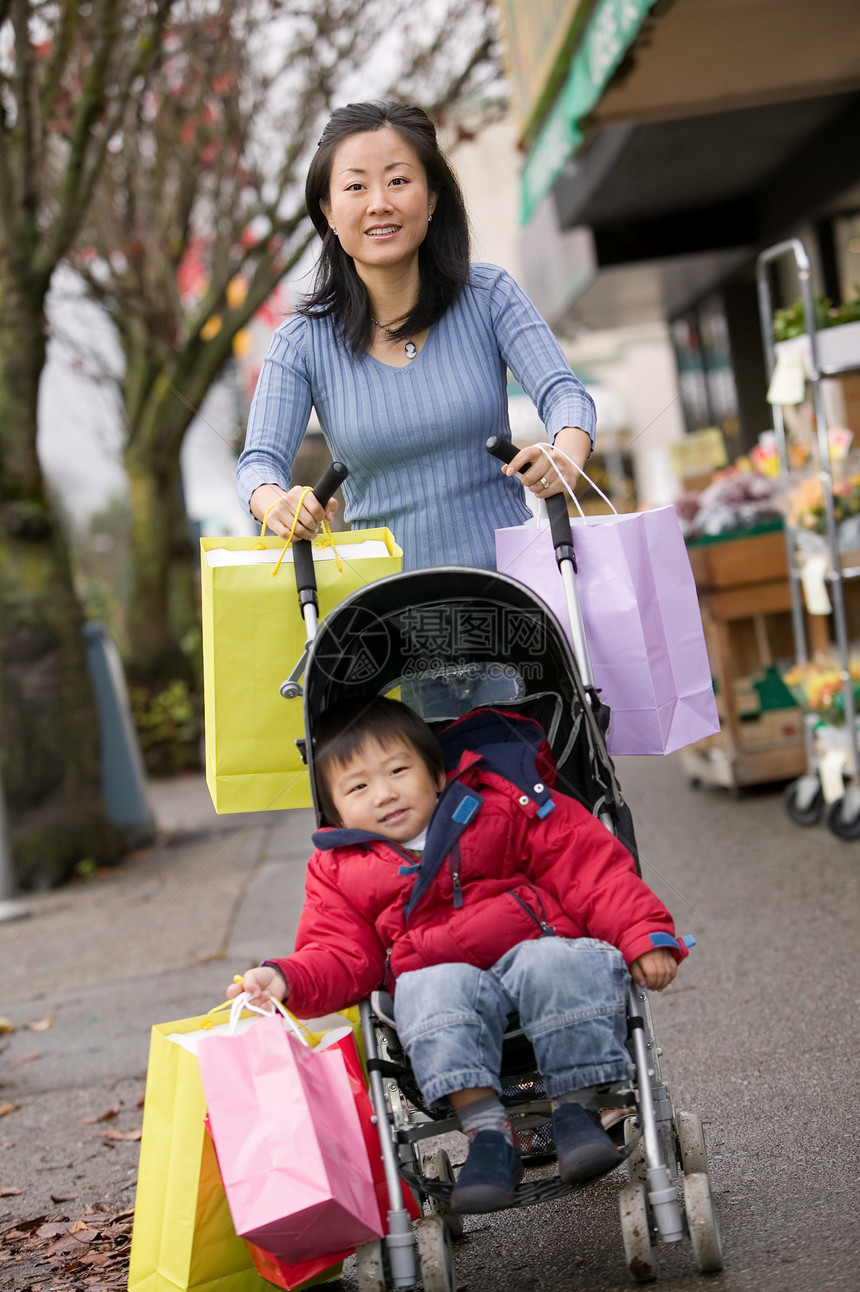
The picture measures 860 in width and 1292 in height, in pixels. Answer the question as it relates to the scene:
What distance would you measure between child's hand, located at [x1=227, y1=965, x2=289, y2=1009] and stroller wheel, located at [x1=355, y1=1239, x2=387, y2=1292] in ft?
1.54

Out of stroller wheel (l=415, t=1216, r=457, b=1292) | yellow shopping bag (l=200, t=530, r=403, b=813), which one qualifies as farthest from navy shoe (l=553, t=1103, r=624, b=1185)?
yellow shopping bag (l=200, t=530, r=403, b=813)

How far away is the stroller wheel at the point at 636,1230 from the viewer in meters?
2.59

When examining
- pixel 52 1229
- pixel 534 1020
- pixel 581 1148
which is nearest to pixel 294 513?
pixel 534 1020

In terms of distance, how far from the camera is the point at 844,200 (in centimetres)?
963

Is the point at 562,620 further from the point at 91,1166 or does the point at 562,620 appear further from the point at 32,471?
the point at 32,471

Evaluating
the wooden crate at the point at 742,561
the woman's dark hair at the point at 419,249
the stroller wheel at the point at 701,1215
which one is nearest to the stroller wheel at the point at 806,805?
the wooden crate at the point at 742,561

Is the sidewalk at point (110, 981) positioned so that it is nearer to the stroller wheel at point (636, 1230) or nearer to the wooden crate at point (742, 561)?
the stroller wheel at point (636, 1230)

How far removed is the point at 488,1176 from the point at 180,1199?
61cm

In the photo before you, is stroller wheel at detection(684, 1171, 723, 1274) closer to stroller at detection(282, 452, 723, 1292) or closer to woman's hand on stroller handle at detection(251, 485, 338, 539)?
stroller at detection(282, 452, 723, 1292)

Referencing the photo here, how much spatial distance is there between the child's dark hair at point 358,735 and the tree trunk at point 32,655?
6430 mm

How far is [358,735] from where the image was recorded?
116 inches

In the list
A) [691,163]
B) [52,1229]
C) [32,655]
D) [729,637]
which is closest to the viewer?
[52,1229]

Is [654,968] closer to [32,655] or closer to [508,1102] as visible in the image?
[508,1102]

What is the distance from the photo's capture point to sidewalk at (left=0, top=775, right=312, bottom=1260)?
4.08m
